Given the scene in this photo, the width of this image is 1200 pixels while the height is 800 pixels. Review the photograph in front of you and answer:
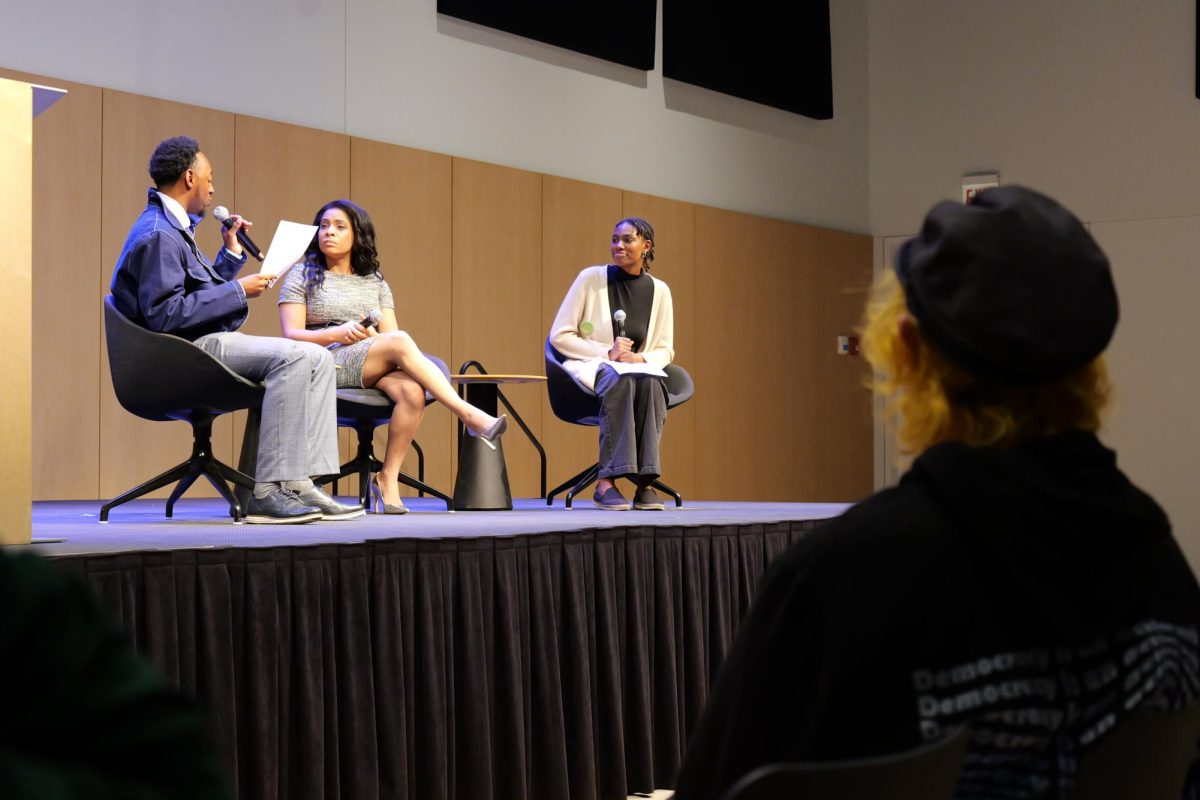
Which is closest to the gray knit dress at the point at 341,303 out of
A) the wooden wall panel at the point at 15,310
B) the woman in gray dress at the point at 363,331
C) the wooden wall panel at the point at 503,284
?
the woman in gray dress at the point at 363,331

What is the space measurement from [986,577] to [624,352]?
4.08 metres

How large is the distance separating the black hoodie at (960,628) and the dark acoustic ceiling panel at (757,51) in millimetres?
7787

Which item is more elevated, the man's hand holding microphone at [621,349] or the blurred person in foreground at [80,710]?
the man's hand holding microphone at [621,349]

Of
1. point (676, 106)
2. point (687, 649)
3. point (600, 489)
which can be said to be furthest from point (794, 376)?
point (687, 649)

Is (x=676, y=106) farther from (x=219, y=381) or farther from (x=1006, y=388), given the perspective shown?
(x=1006, y=388)

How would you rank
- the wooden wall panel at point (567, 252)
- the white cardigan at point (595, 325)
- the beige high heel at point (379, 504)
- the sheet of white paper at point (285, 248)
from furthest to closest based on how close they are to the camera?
the wooden wall panel at point (567, 252), the white cardigan at point (595, 325), the beige high heel at point (379, 504), the sheet of white paper at point (285, 248)

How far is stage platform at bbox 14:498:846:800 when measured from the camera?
2.47 m

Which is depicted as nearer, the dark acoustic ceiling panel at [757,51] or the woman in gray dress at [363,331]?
the woman in gray dress at [363,331]

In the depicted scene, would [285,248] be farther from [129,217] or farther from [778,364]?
[778,364]

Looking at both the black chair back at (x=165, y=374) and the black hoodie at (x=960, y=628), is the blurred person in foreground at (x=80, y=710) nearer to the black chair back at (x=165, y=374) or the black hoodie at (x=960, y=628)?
the black hoodie at (x=960, y=628)

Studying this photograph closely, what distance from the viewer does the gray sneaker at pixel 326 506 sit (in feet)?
12.1

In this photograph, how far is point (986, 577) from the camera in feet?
3.28

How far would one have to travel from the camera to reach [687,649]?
3559mm

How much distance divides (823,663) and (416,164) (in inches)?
251
